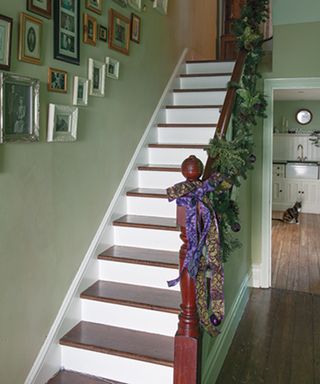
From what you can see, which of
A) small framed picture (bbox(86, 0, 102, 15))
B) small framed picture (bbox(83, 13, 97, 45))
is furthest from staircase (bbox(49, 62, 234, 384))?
small framed picture (bbox(86, 0, 102, 15))

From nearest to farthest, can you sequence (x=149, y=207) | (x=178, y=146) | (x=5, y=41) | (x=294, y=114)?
(x=5, y=41), (x=149, y=207), (x=178, y=146), (x=294, y=114)

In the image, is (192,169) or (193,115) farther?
(193,115)

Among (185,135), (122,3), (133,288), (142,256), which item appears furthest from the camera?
(185,135)

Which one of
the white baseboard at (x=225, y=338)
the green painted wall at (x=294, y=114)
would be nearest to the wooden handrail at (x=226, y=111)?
the white baseboard at (x=225, y=338)

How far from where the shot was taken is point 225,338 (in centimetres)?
315

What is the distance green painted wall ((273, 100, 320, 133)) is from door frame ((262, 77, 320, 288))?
17.1ft

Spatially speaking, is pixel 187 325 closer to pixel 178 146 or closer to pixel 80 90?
pixel 80 90

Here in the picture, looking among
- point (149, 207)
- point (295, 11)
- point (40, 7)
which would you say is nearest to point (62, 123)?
point (40, 7)

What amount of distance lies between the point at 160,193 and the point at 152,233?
1.44ft

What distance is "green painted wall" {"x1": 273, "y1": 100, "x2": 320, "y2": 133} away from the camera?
30.1 ft

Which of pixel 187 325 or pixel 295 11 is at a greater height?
pixel 295 11

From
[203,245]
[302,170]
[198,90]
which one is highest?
[198,90]

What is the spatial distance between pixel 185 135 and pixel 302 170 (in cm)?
585

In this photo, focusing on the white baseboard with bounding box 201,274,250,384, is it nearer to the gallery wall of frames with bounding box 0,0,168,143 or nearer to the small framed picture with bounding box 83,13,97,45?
the gallery wall of frames with bounding box 0,0,168,143
